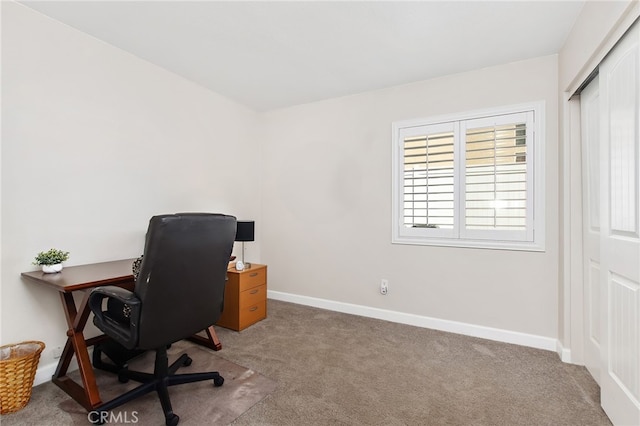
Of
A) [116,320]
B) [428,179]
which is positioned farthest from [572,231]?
[116,320]

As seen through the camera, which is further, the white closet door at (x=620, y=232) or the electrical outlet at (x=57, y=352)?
the electrical outlet at (x=57, y=352)

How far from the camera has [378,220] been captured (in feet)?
10.7

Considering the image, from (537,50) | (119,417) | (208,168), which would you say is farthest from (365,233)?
(119,417)

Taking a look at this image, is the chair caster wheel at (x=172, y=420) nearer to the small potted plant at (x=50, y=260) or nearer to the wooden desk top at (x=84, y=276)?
the wooden desk top at (x=84, y=276)

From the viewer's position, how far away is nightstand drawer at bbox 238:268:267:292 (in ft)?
9.60

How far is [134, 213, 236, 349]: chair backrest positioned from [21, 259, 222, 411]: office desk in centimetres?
52

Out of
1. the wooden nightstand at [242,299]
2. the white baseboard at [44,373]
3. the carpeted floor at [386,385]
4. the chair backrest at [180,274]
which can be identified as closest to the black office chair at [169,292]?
the chair backrest at [180,274]

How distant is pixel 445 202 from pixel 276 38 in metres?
2.14

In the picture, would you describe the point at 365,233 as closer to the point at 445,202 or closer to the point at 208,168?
the point at 445,202

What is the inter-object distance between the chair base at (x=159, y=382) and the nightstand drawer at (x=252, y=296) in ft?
2.95

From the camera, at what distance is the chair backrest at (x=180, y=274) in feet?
4.75

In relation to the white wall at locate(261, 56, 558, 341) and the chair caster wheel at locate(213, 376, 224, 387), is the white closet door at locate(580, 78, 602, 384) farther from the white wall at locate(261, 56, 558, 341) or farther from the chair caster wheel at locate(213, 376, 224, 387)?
the chair caster wheel at locate(213, 376, 224, 387)

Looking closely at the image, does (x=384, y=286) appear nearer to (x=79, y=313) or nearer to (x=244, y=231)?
(x=244, y=231)

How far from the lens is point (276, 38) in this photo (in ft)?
7.54
